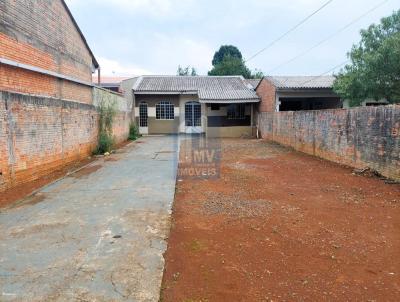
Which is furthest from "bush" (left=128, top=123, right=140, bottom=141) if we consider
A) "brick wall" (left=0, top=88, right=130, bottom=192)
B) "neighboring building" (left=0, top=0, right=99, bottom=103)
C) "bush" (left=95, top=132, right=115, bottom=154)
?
"brick wall" (left=0, top=88, right=130, bottom=192)

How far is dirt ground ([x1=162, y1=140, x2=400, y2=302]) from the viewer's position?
299 centimetres

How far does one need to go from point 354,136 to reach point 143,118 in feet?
57.6

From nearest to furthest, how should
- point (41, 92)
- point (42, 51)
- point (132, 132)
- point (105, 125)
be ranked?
1. point (41, 92)
2. point (42, 51)
3. point (105, 125)
4. point (132, 132)

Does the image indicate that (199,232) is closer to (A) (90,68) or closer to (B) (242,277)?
(B) (242,277)

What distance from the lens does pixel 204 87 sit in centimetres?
2466

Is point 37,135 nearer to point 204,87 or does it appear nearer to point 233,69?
point 204,87

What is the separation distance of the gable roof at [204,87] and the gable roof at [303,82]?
6.69 ft

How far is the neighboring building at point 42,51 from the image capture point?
7.11 meters

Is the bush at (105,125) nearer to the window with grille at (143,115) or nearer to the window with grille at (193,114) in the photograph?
the window with grille at (143,115)

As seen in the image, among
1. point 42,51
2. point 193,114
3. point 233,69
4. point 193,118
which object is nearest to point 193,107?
point 193,114

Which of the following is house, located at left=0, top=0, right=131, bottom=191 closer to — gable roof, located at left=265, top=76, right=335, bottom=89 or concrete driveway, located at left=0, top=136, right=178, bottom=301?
concrete driveway, located at left=0, top=136, right=178, bottom=301

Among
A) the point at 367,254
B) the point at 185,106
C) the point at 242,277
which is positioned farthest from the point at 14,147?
the point at 185,106

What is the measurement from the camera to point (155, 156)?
12609 millimetres

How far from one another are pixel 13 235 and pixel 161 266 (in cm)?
228
